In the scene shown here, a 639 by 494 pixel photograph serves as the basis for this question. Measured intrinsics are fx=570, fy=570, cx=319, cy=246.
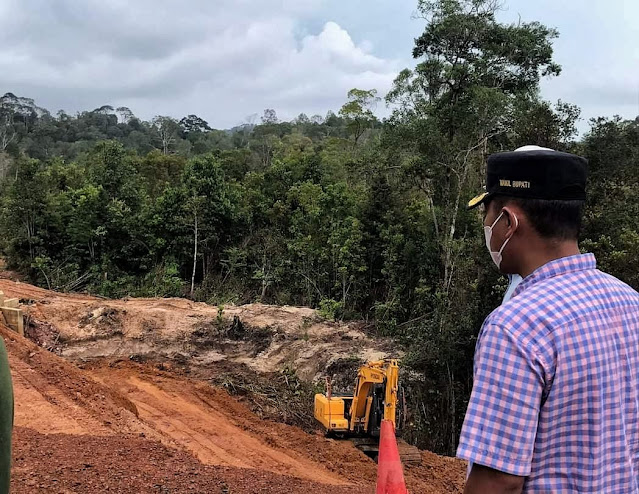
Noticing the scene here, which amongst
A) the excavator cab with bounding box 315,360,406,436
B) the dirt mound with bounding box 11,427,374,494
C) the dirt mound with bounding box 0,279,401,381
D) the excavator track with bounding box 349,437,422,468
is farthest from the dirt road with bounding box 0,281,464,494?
the excavator cab with bounding box 315,360,406,436

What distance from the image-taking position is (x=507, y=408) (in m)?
1.19

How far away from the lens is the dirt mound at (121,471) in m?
4.95

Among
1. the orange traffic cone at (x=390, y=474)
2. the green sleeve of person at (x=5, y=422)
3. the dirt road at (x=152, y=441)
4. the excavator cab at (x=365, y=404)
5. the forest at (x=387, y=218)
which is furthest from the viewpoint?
the forest at (x=387, y=218)

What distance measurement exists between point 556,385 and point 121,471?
512cm

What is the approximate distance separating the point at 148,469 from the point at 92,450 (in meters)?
0.71

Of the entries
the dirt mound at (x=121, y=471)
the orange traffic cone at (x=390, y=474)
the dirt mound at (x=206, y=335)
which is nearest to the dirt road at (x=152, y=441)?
the dirt mound at (x=121, y=471)

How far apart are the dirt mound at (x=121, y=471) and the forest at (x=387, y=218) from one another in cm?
591

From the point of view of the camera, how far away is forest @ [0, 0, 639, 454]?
11477mm

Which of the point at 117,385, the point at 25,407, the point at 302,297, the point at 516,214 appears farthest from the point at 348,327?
the point at 516,214

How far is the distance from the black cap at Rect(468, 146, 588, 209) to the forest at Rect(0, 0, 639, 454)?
373 inches

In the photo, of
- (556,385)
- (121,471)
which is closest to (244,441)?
(121,471)

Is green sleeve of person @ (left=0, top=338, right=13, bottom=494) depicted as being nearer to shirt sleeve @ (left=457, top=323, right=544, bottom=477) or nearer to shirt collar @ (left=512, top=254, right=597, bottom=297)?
shirt sleeve @ (left=457, top=323, right=544, bottom=477)

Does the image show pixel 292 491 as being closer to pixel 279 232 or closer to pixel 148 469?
pixel 148 469

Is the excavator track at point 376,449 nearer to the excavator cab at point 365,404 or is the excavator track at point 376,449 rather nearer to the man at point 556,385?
the excavator cab at point 365,404
